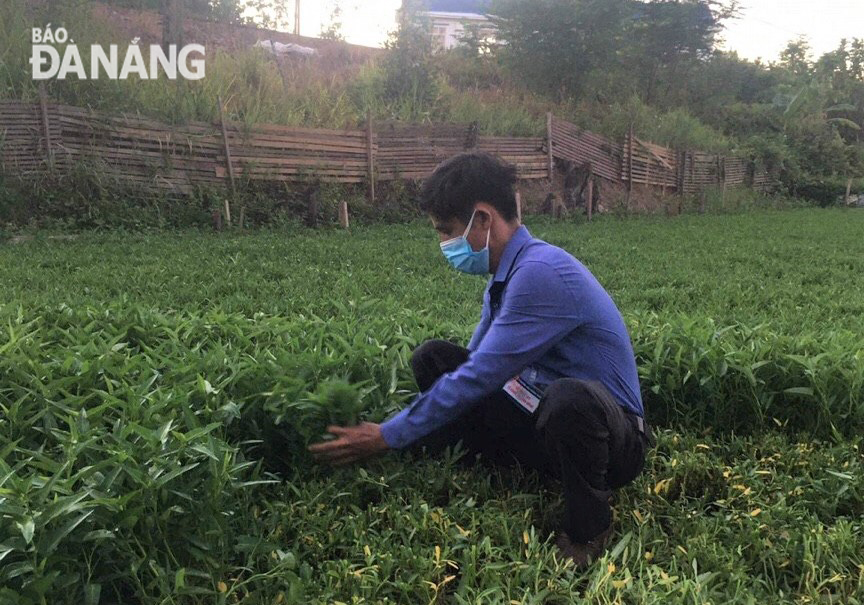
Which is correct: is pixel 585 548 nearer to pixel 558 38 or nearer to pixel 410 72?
pixel 410 72

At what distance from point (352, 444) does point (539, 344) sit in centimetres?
69

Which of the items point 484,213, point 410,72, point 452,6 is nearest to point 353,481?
point 484,213

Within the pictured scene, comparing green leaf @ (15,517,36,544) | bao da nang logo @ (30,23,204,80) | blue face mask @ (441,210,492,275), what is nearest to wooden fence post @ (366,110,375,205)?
bao da nang logo @ (30,23,204,80)

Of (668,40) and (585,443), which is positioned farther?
(668,40)

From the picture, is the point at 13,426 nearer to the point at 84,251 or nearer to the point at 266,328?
the point at 266,328

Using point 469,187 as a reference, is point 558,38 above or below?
above

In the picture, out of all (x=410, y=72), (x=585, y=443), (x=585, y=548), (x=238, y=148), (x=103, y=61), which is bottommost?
(x=585, y=548)

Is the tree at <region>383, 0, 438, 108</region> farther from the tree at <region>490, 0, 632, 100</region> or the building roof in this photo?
the building roof

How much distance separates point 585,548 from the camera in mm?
2041

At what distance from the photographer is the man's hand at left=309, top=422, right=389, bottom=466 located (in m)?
2.18

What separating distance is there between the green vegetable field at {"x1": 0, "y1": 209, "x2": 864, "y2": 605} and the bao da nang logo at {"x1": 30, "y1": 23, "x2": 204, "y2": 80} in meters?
8.52

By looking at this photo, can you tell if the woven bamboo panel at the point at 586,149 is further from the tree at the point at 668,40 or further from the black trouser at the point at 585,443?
the black trouser at the point at 585,443

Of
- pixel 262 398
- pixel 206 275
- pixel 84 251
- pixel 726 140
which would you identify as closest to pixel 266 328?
pixel 262 398

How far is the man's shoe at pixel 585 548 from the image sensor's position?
201 centimetres
